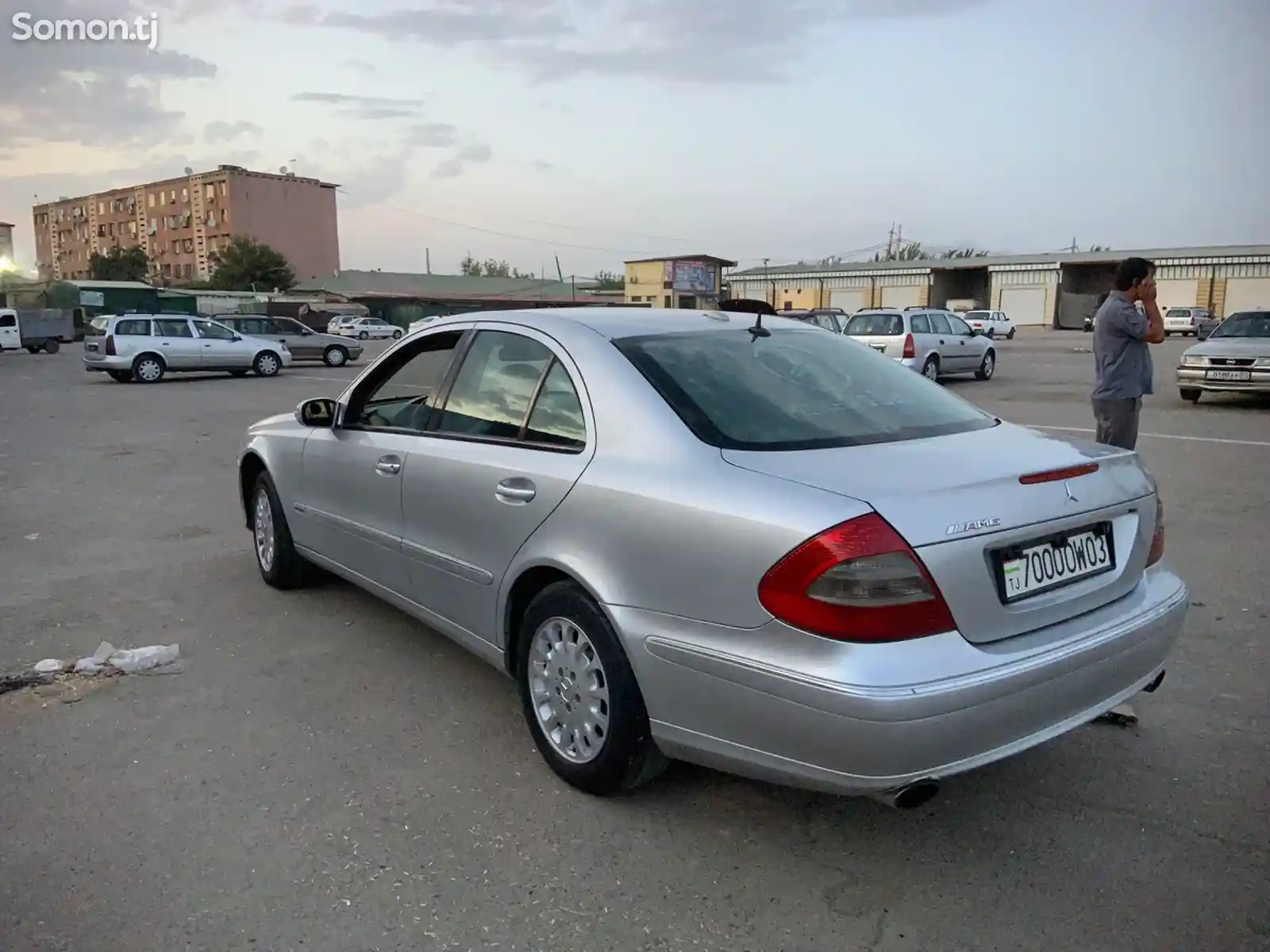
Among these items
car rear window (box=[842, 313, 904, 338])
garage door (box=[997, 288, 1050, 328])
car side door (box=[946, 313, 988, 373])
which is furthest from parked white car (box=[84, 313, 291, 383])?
garage door (box=[997, 288, 1050, 328])

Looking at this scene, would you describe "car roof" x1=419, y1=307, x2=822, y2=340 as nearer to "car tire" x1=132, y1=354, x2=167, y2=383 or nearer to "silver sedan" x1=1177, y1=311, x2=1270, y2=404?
"silver sedan" x1=1177, y1=311, x2=1270, y2=404

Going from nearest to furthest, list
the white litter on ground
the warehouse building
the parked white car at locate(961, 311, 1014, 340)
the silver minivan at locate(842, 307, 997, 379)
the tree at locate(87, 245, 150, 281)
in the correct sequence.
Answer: the white litter on ground < the silver minivan at locate(842, 307, 997, 379) < the parked white car at locate(961, 311, 1014, 340) < the warehouse building < the tree at locate(87, 245, 150, 281)

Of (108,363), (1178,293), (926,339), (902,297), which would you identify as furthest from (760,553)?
(902,297)

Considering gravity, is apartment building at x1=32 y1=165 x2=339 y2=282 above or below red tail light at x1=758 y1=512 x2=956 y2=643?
above

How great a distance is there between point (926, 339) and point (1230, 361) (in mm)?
5868

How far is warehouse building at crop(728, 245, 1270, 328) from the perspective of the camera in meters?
53.7

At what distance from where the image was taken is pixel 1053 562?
2.71 meters

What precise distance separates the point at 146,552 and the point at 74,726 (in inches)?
116

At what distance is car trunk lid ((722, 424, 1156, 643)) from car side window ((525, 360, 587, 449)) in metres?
0.64

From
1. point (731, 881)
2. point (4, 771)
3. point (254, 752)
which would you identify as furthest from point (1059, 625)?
point (4, 771)

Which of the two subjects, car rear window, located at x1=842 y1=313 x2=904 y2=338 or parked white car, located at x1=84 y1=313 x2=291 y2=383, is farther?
parked white car, located at x1=84 y1=313 x2=291 y2=383

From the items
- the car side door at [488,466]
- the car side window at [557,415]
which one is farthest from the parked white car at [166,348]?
the car side window at [557,415]

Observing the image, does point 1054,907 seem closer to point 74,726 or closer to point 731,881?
point 731,881

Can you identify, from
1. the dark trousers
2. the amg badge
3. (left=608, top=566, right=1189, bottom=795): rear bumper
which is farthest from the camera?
the dark trousers
